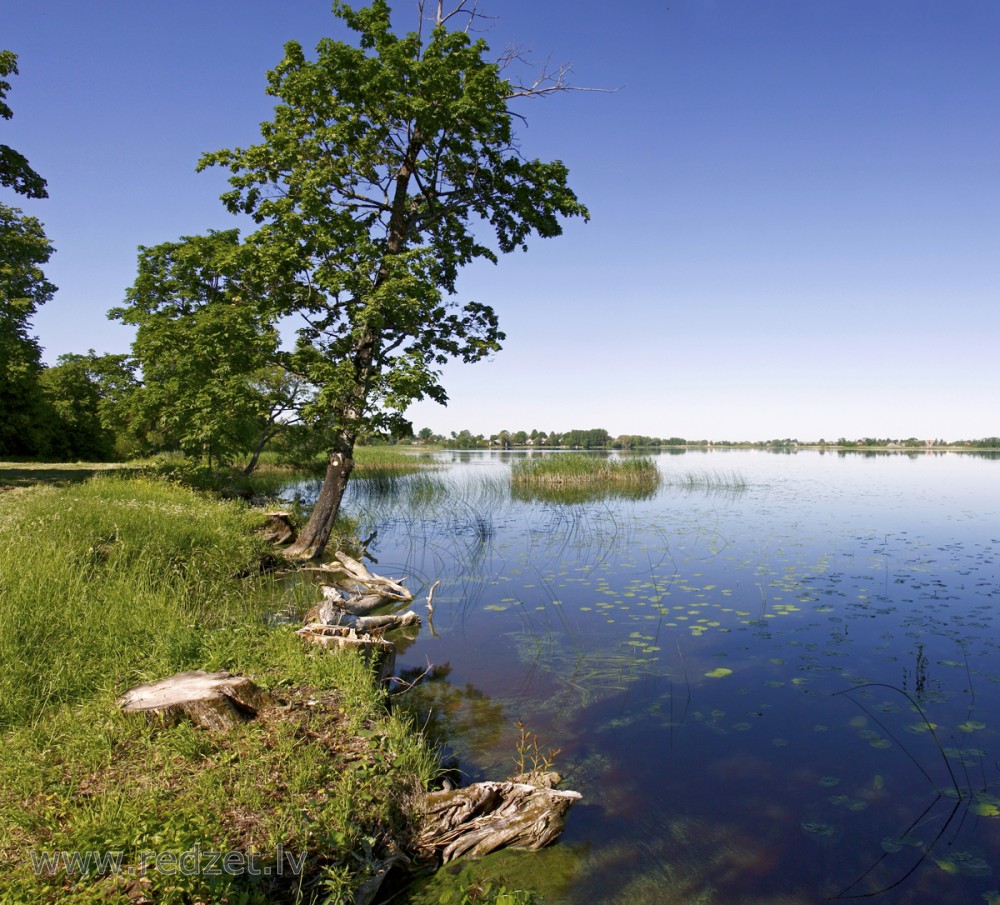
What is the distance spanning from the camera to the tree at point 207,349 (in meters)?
13.2

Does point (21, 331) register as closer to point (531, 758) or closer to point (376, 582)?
point (376, 582)

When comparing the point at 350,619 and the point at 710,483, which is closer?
the point at 350,619

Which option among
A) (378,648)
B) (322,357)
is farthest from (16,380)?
(378,648)

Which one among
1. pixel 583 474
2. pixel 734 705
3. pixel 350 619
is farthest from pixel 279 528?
pixel 583 474

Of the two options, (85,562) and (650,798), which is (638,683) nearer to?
(650,798)

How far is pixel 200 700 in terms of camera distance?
4449mm

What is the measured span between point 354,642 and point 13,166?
18403 mm

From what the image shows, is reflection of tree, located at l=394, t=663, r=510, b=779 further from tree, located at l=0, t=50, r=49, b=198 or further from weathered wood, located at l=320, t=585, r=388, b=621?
tree, located at l=0, t=50, r=49, b=198

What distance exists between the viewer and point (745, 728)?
244 inches

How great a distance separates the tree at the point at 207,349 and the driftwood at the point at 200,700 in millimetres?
9284

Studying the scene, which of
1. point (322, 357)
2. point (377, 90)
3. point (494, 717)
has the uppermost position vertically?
point (377, 90)

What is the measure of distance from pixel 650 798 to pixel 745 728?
1825 mm

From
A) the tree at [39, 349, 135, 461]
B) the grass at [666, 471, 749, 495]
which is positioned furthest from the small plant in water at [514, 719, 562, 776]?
the tree at [39, 349, 135, 461]

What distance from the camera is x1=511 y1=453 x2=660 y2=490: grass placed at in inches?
1273
